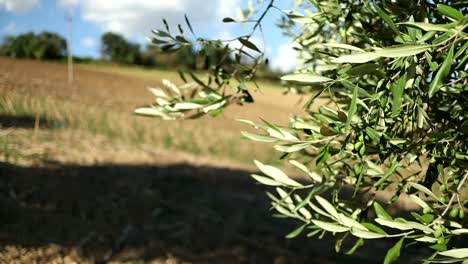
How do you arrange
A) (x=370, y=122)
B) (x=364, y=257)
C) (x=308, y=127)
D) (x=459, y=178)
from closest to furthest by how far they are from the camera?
(x=370, y=122)
(x=308, y=127)
(x=459, y=178)
(x=364, y=257)

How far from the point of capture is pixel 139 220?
6422 millimetres

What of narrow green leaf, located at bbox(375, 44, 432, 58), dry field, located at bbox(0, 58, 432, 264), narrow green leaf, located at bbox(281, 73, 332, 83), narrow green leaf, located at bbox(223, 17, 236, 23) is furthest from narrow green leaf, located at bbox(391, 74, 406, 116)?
dry field, located at bbox(0, 58, 432, 264)

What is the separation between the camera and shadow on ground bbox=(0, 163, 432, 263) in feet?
16.5

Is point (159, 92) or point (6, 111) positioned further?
point (6, 111)

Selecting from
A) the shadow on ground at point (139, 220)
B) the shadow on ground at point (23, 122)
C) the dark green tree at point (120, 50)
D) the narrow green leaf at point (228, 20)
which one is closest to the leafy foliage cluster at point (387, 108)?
the narrow green leaf at point (228, 20)

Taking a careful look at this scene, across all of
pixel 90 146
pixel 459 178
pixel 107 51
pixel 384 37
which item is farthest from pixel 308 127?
pixel 107 51

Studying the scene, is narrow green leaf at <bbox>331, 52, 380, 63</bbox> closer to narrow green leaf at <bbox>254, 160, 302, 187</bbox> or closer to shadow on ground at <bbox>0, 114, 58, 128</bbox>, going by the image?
narrow green leaf at <bbox>254, 160, 302, 187</bbox>

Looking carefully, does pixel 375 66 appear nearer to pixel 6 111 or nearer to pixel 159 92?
pixel 159 92

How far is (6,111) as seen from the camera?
1152 cm

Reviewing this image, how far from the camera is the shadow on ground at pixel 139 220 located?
5039 mm

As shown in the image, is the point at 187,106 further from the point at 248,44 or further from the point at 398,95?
the point at 398,95

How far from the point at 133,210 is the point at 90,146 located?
13.5 feet

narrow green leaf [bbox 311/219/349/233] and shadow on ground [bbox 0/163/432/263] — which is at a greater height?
narrow green leaf [bbox 311/219/349/233]

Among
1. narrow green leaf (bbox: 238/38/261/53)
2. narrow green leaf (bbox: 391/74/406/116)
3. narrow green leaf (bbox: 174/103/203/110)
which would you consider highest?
narrow green leaf (bbox: 238/38/261/53)
